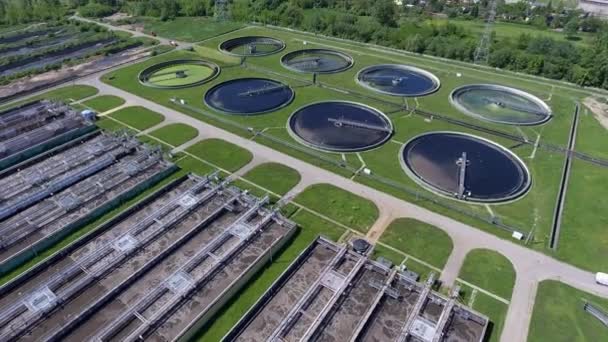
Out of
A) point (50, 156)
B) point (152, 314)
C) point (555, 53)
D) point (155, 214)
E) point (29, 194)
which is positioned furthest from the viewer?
point (555, 53)

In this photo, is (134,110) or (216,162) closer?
(216,162)

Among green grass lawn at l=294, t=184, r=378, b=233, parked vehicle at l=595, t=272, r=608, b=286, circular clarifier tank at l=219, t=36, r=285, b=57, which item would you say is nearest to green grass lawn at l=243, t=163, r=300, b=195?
green grass lawn at l=294, t=184, r=378, b=233

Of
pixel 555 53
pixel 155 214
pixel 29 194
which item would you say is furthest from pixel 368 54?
Result: pixel 29 194

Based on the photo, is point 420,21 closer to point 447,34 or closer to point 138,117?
point 447,34

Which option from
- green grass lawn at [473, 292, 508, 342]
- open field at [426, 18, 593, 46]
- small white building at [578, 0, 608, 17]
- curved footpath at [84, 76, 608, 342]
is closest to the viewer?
green grass lawn at [473, 292, 508, 342]

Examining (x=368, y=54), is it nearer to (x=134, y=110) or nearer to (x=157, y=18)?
(x=134, y=110)

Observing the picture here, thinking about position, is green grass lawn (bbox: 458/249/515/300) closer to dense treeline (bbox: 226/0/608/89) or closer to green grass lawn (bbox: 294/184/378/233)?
green grass lawn (bbox: 294/184/378/233)

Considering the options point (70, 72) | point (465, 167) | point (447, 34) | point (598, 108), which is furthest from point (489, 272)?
point (70, 72)
